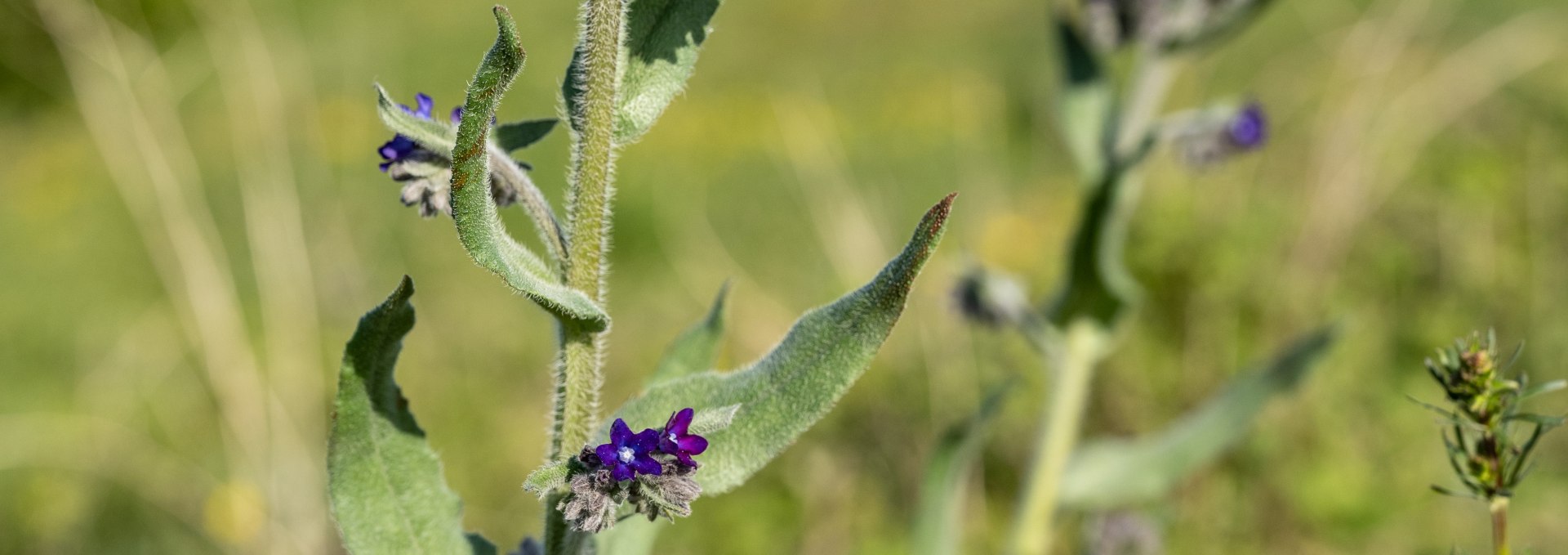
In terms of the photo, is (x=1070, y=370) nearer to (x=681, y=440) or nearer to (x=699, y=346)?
(x=699, y=346)

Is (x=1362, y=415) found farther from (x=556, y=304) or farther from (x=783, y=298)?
(x=556, y=304)

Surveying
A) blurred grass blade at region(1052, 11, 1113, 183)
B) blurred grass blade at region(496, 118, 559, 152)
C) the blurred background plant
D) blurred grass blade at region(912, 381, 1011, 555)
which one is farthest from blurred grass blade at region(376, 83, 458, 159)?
blurred grass blade at region(1052, 11, 1113, 183)

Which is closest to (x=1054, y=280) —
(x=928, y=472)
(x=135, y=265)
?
(x=928, y=472)

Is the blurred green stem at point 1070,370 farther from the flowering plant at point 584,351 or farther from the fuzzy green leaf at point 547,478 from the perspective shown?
the fuzzy green leaf at point 547,478

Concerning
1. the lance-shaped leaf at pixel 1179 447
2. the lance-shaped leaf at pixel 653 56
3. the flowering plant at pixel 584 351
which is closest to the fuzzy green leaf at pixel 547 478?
the flowering plant at pixel 584 351

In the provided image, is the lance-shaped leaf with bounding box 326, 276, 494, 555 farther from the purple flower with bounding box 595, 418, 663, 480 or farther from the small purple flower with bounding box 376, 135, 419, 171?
the purple flower with bounding box 595, 418, 663, 480

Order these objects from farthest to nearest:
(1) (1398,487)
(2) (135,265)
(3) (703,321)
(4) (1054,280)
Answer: (2) (135,265) < (4) (1054,280) < (1) (1398,487) < (3) (703,321)
